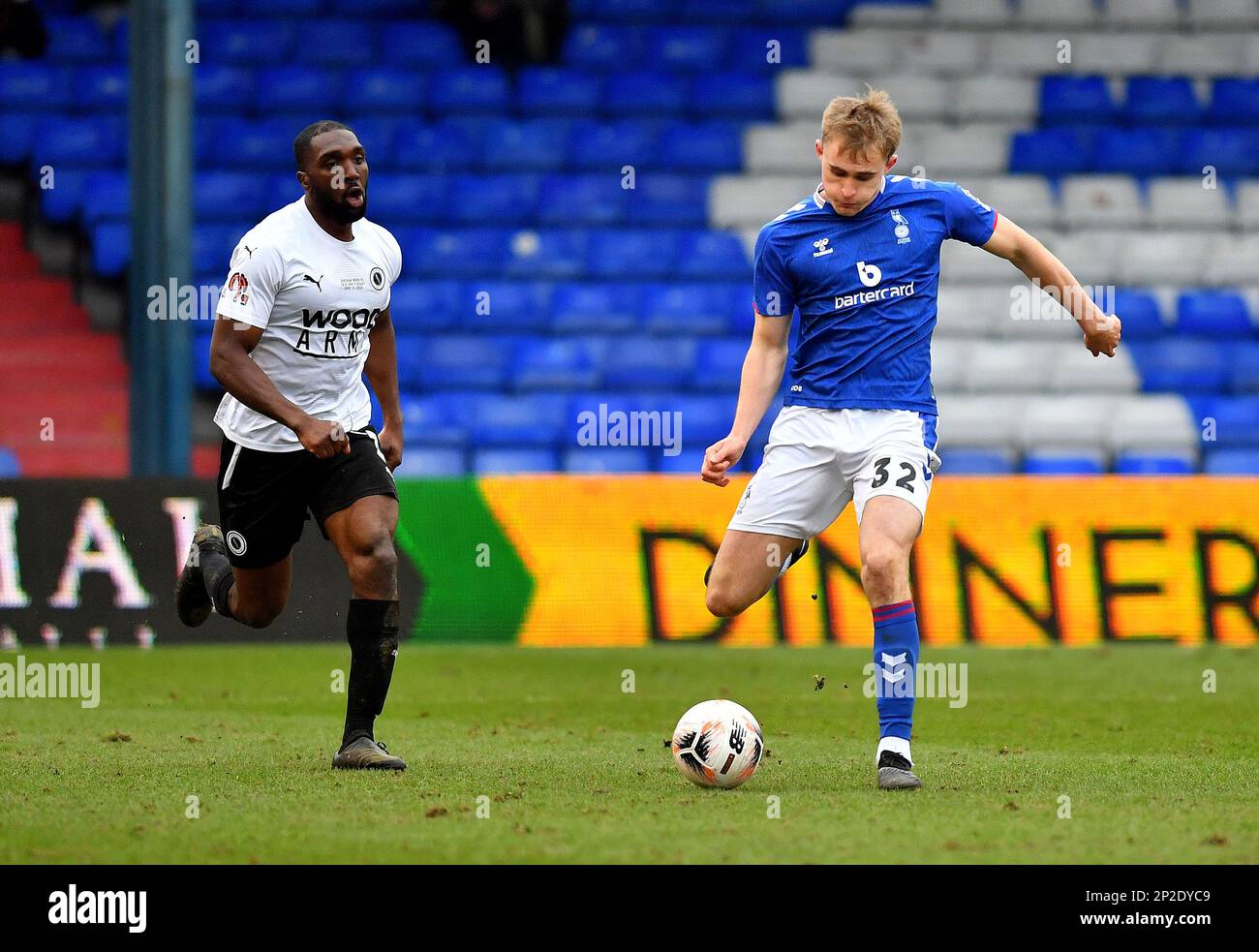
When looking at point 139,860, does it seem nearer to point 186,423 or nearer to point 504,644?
point 504,644

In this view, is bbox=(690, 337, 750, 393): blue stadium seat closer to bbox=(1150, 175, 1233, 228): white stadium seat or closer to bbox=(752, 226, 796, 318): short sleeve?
bbox=(1150, 175, 1233, 228): white stadium seat

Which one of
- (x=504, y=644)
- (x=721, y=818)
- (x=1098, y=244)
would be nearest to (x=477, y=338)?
(x=504, y=644)

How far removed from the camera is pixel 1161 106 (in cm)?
1677

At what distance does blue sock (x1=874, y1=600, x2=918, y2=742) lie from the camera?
605cm

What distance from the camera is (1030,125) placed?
54.6ft

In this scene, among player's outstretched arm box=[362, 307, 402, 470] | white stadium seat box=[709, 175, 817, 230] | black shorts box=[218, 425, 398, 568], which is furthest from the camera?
white stadium seat box=[709, 175, 817, 230]

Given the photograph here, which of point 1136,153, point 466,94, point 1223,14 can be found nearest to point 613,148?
point 466,94

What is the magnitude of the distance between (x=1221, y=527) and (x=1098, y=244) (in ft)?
16.6

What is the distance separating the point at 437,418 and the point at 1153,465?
17.3 feet

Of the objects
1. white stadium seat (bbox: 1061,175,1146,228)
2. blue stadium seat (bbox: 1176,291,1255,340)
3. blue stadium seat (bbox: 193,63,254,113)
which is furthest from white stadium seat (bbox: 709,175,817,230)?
blue stadium seat (bbox: 193,63,254,113)

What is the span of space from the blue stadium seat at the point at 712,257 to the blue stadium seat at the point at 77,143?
4.72 meters

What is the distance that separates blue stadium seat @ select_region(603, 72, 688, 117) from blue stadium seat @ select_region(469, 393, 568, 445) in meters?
3.22

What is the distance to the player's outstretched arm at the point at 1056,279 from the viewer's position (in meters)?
6.22
